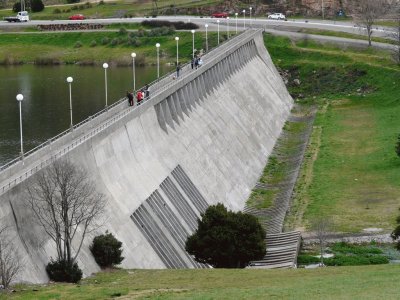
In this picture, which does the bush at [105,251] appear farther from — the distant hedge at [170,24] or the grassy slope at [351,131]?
the distant hedge at [170,24]

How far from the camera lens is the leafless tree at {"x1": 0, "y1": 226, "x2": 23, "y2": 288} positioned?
29328 mm

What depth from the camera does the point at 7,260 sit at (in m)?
30.1

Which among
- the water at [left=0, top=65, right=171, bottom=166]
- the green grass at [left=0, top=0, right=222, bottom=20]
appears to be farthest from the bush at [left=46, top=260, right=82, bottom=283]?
the green grass at [left=0, top=0, right=222, bottom=20]

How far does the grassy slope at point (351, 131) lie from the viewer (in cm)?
5758

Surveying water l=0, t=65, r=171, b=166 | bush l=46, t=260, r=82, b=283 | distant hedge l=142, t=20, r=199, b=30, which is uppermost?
distant hedge l=142, t=20, r=199, b=30

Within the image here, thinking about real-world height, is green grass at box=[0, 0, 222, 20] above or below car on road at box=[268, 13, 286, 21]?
above

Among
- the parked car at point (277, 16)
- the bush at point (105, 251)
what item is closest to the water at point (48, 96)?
the bush at point (105, 251)

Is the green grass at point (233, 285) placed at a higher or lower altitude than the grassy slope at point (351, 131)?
higher

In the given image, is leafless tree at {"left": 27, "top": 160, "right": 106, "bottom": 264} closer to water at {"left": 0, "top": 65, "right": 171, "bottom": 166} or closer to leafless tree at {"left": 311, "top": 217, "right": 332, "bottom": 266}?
leafless tree at {"left": 311, "top": 217, "right": 332, "bottom": 266}

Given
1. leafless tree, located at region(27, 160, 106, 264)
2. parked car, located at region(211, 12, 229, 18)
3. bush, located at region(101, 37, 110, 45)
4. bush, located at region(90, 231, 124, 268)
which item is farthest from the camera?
parked car, located at region(211, 12, 229, 18)

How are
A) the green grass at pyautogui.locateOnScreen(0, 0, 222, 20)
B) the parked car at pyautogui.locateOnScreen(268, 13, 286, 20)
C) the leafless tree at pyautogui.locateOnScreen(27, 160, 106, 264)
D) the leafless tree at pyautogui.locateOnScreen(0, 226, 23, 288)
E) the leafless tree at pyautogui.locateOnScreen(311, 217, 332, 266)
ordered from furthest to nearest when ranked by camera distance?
the green grass at pyautogui.locateOnScreen(0, 0, 222, 20) < the parked car at pyautogui.locateOnScreen(268, 13, 286, 20) < the leafless tree at pyautogui.locateOnScreen(311, 217, 332, 266) < the leafless tree at pyautogui.locateOnScreen(27, 160, 106, 264) < the leafless tree at pyautogui.locateOnScreen(0, 226, 23, 288)

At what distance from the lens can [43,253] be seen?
34219 mm

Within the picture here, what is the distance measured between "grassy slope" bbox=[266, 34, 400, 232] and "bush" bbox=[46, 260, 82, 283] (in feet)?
75.8

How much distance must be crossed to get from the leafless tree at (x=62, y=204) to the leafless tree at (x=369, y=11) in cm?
8774
